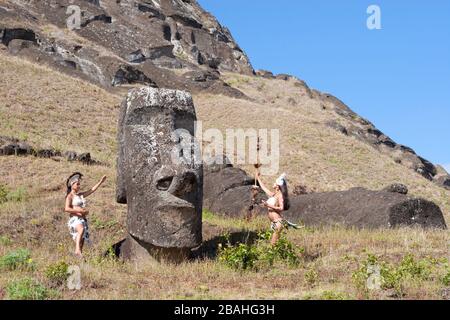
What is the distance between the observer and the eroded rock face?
976 cm

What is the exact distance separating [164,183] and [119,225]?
4.09 m

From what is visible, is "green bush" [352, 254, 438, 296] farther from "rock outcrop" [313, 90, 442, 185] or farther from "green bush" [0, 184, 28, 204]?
"rock outcrop" [313, 90, 442, 185]

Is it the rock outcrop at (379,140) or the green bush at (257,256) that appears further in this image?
the rock outcrop at (379,140)

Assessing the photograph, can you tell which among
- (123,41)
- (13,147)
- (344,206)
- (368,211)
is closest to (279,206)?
(368,211)

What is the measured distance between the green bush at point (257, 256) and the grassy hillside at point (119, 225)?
0.13 m

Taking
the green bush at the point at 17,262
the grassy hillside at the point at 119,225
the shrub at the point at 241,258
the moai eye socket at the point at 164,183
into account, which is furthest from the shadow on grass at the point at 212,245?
the green bush at the point at 17,262

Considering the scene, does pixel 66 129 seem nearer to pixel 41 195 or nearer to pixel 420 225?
pixel 41 195

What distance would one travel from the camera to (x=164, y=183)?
9914 millimetres

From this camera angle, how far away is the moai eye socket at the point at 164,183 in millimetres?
9883

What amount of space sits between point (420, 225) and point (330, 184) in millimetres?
22348

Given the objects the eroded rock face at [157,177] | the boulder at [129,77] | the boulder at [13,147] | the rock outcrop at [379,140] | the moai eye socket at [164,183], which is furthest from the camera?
the rock outcrop at [379,140]

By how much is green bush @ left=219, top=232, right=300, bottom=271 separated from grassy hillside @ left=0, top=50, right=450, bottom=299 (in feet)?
0.42

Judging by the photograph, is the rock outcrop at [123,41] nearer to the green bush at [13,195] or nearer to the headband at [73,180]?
the green bush at [13,195]
